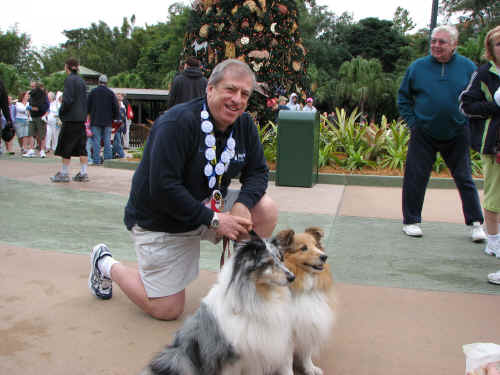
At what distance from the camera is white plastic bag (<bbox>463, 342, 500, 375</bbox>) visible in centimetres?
195

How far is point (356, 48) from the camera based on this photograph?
189ft

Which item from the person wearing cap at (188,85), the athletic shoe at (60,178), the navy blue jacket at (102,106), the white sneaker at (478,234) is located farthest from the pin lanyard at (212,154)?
the navy blue jacket at (102,106)

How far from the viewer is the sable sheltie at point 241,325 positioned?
2242mm

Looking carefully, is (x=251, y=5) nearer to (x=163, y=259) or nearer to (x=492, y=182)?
(x=492, y=182)

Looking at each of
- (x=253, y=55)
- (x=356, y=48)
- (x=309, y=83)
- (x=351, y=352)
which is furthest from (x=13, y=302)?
(x=356, y=48)

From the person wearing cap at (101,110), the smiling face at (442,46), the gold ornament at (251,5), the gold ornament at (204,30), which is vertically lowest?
the person wearing cap at (101,110)

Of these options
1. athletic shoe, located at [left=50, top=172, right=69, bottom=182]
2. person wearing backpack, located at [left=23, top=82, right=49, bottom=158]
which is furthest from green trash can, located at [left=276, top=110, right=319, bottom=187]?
person wearing backpack, located at [left=23, top=82, right=49, bottom=158]

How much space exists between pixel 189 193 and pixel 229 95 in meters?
0.66

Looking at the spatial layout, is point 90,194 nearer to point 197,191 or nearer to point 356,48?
point 197,191

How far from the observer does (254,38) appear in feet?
39.8

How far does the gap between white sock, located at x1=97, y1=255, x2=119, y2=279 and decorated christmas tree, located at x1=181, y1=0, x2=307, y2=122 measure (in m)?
8.97

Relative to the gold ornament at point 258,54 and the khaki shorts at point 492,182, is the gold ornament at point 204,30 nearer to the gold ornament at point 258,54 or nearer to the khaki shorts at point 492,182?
→ the gold ornament at point 258,54

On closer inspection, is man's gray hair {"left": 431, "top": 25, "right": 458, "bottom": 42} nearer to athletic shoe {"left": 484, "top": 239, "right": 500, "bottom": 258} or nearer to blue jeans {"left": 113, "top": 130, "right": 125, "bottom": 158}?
athletic shoe {"left": 484, "top": 239, "right": 500, "bottom": 258}

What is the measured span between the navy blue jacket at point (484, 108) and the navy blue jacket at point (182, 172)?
210 cm
